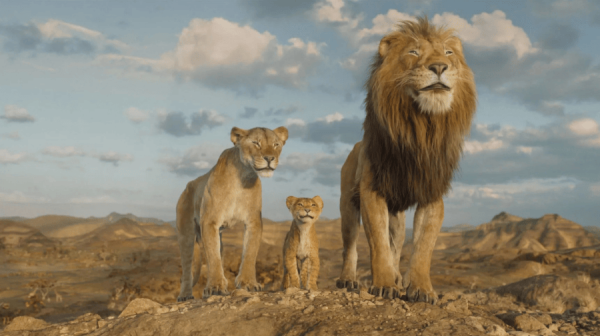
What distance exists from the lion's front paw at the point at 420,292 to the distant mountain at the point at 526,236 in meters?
21.4

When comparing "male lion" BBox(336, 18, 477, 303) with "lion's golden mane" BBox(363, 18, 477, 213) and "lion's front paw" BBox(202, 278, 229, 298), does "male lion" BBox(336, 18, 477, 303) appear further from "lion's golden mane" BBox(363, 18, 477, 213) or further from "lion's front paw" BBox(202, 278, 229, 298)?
"lion's front paw" BBox(202, 278, 229, 298)

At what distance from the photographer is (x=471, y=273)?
51.2ft

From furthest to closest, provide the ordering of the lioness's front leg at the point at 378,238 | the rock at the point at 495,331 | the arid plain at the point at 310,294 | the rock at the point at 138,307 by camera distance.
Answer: the rock at the point at 138,307, the lioness's front leg at the point at 378,238, the arid plain at the point at 310,294, the rock at the point at 495,331

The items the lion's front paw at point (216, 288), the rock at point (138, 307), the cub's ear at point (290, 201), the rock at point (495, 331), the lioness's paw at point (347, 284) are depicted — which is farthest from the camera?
the cub's ear at point (290, 201)

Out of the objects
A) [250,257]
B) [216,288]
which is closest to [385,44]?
[250,257]

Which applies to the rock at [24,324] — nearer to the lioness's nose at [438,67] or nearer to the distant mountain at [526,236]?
the lioness's nose at [438,67]

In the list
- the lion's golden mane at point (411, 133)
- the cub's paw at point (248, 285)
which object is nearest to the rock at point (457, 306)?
the lion's golden mane at point (411, 133)

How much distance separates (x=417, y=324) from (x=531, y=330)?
150 centimetres

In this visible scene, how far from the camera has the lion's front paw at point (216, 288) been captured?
650 cm

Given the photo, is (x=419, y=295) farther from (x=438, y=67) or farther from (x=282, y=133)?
(x=282, y=133)

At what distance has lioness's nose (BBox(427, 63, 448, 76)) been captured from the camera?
184 inches

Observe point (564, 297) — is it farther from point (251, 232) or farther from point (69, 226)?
point (69, 226)

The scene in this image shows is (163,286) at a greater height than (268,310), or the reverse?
(268,310)

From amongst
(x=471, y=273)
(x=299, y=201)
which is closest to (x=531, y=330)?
(x=299, y=201)
